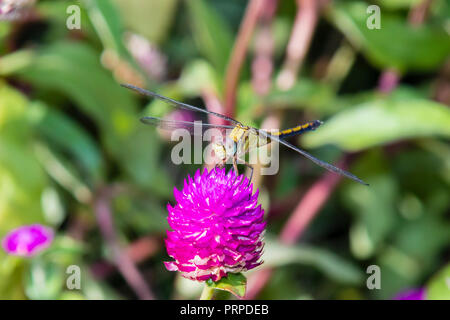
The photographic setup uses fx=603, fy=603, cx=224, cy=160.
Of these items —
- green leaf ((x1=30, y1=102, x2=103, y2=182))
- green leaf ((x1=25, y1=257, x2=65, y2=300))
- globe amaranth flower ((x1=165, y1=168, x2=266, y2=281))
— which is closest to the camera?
globe amaranth flower ((x1=165, y1=168, x2=266, y2=281))

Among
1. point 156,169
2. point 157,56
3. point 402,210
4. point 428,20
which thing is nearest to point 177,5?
point 157,56

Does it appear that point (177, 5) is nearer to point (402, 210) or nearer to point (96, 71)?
point (96, 71)

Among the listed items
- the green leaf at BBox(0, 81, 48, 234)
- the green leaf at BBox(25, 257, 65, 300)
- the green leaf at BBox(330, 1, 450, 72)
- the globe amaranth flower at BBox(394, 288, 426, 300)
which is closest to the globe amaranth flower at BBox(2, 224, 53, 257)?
the green leaf at BBox(25, 257, 65, 300)

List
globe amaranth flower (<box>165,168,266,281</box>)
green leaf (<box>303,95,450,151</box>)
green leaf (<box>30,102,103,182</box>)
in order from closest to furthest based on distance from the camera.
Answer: globe amaranth flower (<box>165,168,266,281</box>), green leaf (<box>303,95,450,151</box>), green leaf (<box>30,102,103,182</box>)

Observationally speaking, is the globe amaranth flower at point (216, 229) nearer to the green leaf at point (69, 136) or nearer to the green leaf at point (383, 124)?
the green leaf at point (383, 124)

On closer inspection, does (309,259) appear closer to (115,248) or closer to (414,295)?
(414,295)

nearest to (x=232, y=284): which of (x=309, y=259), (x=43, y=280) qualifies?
(x=43, y=280)

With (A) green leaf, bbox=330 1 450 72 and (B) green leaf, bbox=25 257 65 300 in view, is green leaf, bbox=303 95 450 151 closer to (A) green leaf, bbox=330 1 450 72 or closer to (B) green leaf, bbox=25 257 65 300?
(A) green leaf, bbox=330 1 450 72
